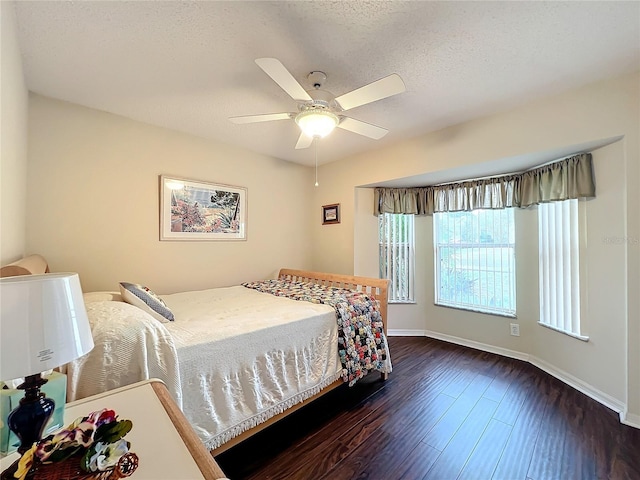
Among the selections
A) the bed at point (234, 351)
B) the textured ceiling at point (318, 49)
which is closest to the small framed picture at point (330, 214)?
the bed at point (234, 351)

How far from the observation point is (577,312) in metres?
2.35

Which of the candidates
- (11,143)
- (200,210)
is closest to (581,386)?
(200,210)

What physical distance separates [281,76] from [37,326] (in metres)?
1.44

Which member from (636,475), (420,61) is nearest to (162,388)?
(420,61)

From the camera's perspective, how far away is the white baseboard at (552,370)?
1.91m

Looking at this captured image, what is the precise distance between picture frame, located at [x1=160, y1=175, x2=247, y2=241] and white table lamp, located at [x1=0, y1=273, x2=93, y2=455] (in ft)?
7.24

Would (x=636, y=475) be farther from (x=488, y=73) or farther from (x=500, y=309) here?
(x=488, y=73)

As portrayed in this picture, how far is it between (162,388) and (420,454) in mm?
1534

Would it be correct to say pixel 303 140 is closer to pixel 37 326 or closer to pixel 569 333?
pixel 37 326

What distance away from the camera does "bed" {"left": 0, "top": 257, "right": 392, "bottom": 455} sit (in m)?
1.23

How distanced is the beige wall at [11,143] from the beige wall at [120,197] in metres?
0.22

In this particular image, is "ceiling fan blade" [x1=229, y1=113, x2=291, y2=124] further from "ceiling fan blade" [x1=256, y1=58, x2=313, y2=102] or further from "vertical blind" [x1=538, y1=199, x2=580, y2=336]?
"vertical blind" [x1=538, y1=199, x2=580, y2=336]

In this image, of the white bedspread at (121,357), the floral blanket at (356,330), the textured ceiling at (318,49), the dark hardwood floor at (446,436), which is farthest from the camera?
the floral blanket at (356,330)

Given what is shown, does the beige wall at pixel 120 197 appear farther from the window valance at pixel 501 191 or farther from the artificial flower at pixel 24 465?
the artificial flower at pixel 24 465
